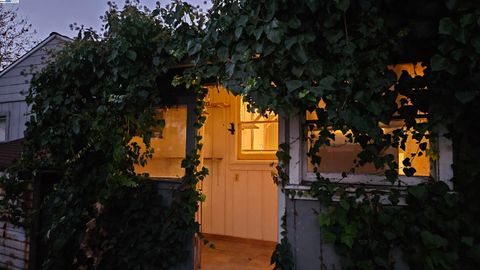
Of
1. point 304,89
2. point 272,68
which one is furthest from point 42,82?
point 304,89

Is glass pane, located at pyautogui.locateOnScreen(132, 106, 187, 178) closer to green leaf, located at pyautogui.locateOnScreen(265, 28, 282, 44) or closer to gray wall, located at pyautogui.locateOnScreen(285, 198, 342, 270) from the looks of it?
gray wall, located at pyautogui.locateOnScreen(285, 198, 342, 270)

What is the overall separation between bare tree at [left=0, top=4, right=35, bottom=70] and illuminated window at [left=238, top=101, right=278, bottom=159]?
1295 cm

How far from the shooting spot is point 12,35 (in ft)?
44.0

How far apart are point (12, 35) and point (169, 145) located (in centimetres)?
1408

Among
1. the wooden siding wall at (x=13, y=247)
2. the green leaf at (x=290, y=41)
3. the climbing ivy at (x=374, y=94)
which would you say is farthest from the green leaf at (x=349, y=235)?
the wooden siding wall at (x=13, y=247)

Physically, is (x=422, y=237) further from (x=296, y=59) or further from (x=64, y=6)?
(x=64, y=6)

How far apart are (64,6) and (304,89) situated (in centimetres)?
738

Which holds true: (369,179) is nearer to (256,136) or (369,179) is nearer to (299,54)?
(299,54)

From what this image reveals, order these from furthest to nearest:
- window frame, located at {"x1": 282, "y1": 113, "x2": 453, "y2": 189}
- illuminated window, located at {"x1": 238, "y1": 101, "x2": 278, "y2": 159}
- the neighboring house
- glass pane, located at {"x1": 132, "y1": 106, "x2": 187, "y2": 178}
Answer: the neighboring house → illuminated window, located at {"x1": 238, "y1": 101, "x2": 278, "y2": 159} → glass pane, located at {"x1": 132, "y1": 106, "x2": 187, "y2": 178} → window frame, located at {"x1": 282, "y1": 113, "x2": 453, "y2": 189}

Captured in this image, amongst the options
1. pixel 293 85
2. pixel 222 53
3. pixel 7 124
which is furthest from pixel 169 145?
pixel 7 124

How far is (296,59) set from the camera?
209 centimetres

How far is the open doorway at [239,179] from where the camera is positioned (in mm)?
4587

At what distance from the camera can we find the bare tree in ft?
43.3

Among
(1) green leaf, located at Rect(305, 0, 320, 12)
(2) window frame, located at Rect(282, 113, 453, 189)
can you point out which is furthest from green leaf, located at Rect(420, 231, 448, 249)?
(1) green leaf, located at Rect(305, 0, 320, 12)
